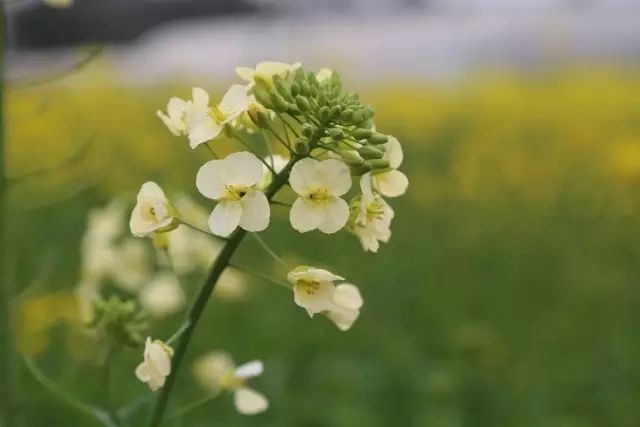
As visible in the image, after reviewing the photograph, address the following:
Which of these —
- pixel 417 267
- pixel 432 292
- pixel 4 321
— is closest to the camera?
pixel 4 321

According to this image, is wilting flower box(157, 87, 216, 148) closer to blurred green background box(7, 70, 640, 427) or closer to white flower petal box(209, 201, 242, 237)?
white flower petal box(209, 201, 242, 237)

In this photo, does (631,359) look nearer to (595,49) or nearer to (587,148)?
(587,148)

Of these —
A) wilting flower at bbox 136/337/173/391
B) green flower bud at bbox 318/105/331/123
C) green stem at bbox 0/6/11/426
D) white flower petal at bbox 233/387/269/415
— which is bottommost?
green stem at bbox 0/6/11/426

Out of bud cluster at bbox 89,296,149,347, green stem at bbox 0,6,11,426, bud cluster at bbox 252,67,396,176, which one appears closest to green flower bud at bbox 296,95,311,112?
bud cluster at bbox 252,67,396,176

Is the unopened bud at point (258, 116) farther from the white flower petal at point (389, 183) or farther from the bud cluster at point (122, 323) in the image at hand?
the bud cluster at point (122, 323)

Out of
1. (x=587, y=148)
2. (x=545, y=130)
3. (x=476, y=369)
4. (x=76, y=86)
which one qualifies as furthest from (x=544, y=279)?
(x=76, y=86)

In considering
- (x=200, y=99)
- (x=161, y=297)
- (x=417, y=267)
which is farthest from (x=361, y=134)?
(x=417, y=267)

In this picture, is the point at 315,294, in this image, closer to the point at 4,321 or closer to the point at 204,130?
the point at 204,130
